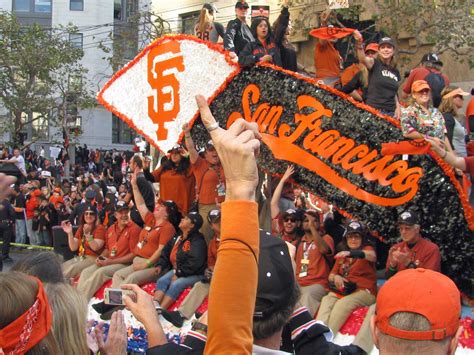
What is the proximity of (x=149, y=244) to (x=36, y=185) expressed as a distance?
44.5 feet

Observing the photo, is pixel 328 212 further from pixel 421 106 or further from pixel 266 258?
pixel 266 258

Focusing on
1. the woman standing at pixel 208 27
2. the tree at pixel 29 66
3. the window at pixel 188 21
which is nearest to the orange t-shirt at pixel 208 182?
the woman standing at pixel 208 27

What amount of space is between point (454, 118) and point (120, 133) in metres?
43.1

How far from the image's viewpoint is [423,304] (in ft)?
7.06

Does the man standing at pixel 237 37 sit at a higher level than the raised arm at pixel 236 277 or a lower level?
higher

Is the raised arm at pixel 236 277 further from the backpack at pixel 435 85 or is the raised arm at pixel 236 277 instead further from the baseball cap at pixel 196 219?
the baseball cap at pixel 196 219

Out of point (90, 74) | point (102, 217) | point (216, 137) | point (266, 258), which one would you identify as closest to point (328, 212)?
point (102, 217)

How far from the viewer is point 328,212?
9227 mm

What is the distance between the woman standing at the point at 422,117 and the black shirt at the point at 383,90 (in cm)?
118

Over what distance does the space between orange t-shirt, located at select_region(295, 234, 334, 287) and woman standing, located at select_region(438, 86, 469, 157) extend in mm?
1617

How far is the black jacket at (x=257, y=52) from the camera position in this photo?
317 inches

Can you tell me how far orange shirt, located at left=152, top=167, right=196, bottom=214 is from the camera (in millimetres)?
9492

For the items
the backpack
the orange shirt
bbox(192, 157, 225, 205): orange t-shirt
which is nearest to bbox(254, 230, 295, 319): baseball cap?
the backpack

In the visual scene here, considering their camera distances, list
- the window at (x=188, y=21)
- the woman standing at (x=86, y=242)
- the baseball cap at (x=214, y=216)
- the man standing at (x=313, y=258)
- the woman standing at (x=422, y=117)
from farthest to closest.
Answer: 1. the window at (x=188, y=21)
2. the woman standing at (x=86, y=242)
3. the baseball cap at (x=214, y=216)
4. the man standing at (x=313, y=258)
5. the woman standing at (x=422, y=117)
